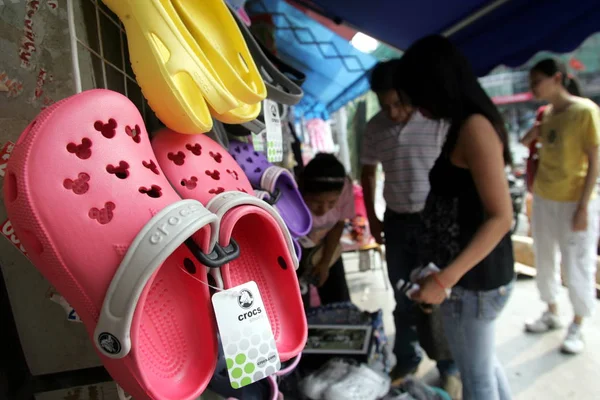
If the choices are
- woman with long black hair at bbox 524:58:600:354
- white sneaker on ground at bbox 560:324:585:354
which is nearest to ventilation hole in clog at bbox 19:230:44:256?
woman with long black hair at bbox 524:58:600:354

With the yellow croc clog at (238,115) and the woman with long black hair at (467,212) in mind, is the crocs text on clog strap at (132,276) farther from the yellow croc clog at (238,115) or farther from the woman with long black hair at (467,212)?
the woman with long black hair at (467,212)

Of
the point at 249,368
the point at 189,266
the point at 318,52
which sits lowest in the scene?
the point at 249,368

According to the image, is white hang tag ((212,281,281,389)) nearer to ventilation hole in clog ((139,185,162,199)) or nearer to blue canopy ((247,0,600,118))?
ventilation hole in clog ((139,185,162,199))

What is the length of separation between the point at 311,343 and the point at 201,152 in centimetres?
90

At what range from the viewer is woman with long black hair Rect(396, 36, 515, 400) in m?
0.76

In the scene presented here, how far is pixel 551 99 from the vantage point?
165 cm

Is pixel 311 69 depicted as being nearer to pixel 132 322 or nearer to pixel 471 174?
pixel 471 174

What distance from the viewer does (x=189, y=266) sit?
402mm

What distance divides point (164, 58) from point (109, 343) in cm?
28

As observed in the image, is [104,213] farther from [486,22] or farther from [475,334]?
[486,22]

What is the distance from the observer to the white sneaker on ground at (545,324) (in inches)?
71.5

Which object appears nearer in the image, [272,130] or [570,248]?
[272,130]

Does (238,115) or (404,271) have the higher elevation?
(238,115)

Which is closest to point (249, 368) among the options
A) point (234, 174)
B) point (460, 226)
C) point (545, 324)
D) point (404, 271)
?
point (234, 174)
